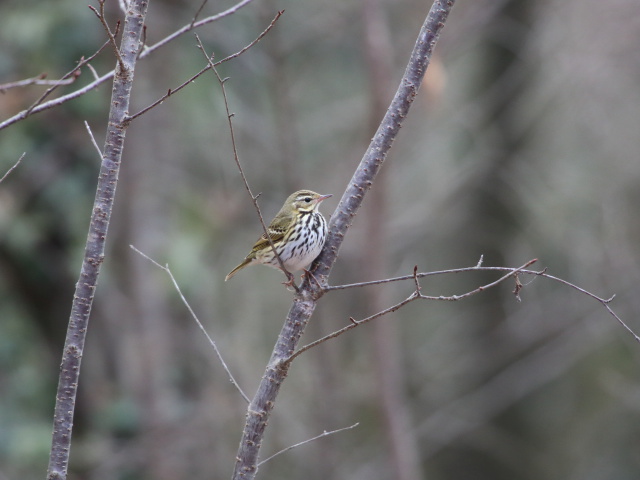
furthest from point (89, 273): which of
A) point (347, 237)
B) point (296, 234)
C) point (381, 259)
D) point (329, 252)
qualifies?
point (347, 237)

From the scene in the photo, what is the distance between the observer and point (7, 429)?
25.9 ft

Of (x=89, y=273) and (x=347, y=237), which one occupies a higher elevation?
(x=347, y=237)

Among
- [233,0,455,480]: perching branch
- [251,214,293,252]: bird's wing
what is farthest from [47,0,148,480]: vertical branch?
[251,214,293,252]: bird's wing

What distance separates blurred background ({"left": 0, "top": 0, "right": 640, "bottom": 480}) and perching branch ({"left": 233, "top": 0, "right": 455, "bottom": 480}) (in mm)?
3656

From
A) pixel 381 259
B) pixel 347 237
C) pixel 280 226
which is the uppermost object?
pixel 347 237

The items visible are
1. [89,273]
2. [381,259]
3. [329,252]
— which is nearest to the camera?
[89,273]

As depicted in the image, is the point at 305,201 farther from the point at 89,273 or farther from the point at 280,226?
the point at 89,273

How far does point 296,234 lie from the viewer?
4.78 metres

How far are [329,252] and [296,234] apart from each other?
3.94ft

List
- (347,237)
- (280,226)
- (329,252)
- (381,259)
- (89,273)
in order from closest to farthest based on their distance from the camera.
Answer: (89,273) → (329,252) → (280,226) → (381,259) → (347,237)

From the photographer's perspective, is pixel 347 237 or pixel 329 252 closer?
pixel 329 252

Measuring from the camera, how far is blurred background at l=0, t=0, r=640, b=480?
8508 mm

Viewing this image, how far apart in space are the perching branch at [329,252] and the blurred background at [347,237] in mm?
3656

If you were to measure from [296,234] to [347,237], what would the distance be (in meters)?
5.56
